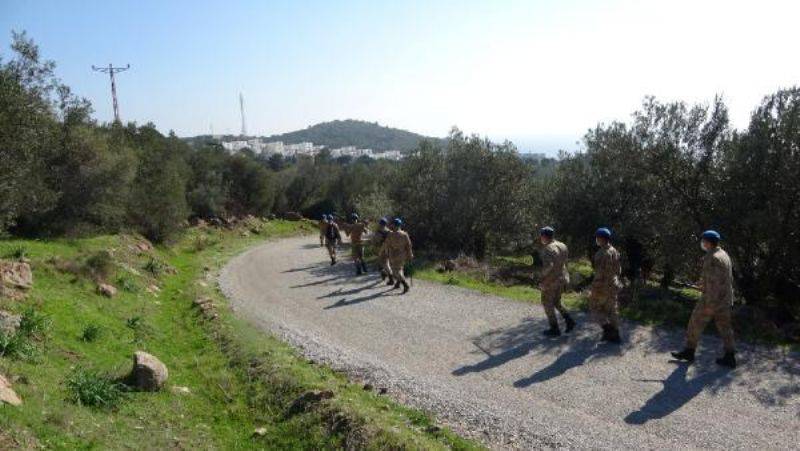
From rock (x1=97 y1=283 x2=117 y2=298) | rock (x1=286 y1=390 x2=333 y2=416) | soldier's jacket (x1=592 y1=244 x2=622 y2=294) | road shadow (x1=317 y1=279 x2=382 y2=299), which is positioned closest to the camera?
rock (x1=286 y1=390 x2=333 y2=416)

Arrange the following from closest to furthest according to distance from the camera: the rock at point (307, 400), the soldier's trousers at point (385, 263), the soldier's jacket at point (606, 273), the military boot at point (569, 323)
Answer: the rock at point (307, 400) → the soldier's jacket at point (606, 273) → the military boot at point (569, 323) → the soldier's trousers at point (385, 263)

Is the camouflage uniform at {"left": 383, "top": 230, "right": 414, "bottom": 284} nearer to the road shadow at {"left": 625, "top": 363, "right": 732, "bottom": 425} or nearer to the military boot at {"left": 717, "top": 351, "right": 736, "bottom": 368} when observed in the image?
the road shadow at {"left": 625, "top": 363, "right": 732, "bottom": 425}

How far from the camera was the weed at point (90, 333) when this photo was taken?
1123cm

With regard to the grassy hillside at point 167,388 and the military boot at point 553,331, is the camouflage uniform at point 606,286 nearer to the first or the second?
the military boot at point 553,331

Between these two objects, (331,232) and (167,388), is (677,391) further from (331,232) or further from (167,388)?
(331,232)

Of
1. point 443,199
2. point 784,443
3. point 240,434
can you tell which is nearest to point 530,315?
point 784,443

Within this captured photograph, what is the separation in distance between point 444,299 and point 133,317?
8.70m

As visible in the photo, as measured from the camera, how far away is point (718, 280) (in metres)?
9.50

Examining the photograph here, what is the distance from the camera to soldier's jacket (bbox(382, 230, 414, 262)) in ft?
57.0

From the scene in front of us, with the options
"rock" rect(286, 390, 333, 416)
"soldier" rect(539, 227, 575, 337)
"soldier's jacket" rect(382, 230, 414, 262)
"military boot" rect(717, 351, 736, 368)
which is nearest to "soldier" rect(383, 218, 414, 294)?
"soldier's jacket" rect(382, 230, 414, 262)

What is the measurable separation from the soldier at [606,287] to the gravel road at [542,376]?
41 centimetres

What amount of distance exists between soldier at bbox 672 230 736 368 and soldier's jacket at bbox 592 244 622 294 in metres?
1.62

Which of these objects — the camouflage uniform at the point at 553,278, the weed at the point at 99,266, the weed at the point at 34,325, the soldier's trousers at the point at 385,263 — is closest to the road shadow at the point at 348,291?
the soldier's trousers at the point at 385,263

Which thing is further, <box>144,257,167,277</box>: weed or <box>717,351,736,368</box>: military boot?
<box>144,257,167,277</box>: weed
